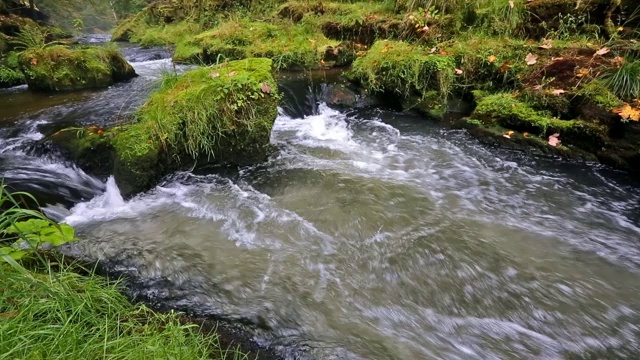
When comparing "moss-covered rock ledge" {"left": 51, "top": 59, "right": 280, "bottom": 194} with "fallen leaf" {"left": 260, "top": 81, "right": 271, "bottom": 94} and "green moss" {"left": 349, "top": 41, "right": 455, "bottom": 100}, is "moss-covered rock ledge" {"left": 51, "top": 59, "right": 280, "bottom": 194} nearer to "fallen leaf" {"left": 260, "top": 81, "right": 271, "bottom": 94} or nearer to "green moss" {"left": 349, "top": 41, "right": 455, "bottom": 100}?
"fallen leaf" {"left": 260, "top": 81, "right": 271, "bottom": 94}

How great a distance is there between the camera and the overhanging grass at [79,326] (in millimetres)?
1639

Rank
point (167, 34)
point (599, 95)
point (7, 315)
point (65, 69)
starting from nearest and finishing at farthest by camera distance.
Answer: point (7, 315)
point (599, 95)
point (65, 69)
point (167, 34)

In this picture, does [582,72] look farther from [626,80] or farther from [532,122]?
[532,122]

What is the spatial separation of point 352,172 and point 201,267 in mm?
2287

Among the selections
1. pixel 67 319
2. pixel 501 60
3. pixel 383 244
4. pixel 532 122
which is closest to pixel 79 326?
pixel 67 319

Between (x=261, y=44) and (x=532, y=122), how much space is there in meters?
6.58

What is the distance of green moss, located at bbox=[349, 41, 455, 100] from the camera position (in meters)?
5.82

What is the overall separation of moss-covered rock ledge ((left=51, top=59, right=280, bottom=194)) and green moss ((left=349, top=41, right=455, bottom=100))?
2.47 m

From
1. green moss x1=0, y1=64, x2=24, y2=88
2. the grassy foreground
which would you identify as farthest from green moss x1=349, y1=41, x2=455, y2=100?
green moss x1=0, y1=64, x2=24, y2=88

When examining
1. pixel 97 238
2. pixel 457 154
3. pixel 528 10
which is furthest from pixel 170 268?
pixel 528 10

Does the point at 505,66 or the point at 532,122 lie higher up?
the point at 505,66

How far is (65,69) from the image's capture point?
689cm

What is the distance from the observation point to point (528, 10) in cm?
584

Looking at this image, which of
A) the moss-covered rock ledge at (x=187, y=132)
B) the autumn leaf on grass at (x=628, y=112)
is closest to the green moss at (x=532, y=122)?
the autumn leaf on grass at (x=628, y=112)
